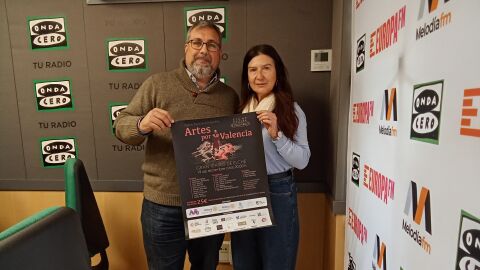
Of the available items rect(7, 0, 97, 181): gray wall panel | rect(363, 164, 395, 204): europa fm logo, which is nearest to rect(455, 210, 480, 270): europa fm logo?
rect(363, 164, 395, 204): europa fm logo

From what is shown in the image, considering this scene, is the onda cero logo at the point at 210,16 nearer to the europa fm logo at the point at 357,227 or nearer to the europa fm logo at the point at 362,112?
the europa fm logo at the point at 362,112

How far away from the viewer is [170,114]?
129 centimetres

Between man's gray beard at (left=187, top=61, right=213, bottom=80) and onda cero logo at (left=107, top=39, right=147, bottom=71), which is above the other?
onda cero logo at (left=107, top=39, right=147, bottom=71)

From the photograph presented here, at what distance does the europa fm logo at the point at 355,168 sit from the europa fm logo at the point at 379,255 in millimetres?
285

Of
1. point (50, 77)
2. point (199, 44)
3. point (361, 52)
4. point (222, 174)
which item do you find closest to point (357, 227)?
point (222, 174)

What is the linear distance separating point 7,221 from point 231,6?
6.83 feet

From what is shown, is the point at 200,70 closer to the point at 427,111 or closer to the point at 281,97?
the point at 281,97

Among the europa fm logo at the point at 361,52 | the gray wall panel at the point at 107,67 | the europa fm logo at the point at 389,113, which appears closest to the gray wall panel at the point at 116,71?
the gray wall panel at the point at 107,67

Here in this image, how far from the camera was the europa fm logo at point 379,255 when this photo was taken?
38.8 inches

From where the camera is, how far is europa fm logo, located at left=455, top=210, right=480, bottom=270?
56 cm

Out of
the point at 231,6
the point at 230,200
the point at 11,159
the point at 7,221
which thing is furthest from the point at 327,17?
the point at 7,221

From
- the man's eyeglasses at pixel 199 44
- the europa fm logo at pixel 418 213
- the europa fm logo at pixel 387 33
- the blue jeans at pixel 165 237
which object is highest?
the man's eyeglasses at pixel 199 44

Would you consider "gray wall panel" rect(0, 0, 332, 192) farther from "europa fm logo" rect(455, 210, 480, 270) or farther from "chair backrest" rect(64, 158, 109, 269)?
"europa fm logo" rect(455, 210, 480, 270)

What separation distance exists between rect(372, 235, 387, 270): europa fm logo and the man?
80cm
